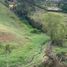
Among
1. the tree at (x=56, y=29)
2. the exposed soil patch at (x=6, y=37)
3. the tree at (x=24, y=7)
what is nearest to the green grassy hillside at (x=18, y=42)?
the exposed soil patch at (x=6, y=37)

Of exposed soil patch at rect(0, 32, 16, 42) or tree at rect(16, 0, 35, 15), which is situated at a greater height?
exposed soil patch at rect(0, 32, 16, 42)

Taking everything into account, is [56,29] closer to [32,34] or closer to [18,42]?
[32,34]

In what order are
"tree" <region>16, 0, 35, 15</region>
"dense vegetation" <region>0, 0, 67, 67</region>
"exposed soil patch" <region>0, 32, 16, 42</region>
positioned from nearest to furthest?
"dense vegetation" <region>0, 0, 67, 67</region> → "exposed soil patch" <region>0, 32, 16, 42</region> → "tree" <region>16, 0, 35, 15</region>

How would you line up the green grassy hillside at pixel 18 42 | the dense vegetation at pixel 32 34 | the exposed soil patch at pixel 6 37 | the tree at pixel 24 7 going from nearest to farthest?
the dense vegetation at pixel 32 34
the green grassy hillside at pixel 18 42
the exposed soil patch at pixel 6 37
the tree at pixel 24 7

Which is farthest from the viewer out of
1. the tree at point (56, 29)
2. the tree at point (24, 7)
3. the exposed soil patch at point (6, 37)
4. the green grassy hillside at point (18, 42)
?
the tree at point (24, 7)

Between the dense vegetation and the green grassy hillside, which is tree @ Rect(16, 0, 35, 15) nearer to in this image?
the dense vegetation

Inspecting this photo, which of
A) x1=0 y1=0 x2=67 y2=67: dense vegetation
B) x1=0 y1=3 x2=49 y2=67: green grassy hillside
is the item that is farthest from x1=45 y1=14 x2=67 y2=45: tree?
x1=0 y1=3 x2=49 y2=67: green grassy hillside

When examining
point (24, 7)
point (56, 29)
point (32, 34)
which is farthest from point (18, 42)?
point (24, 7)

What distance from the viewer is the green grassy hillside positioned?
42281 mm

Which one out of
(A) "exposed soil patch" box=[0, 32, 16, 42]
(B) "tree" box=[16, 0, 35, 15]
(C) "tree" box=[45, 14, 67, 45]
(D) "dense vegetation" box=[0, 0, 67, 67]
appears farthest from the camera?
(B) "tree" box=[16, 0, 35, 15]

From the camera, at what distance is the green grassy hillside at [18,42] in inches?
1665

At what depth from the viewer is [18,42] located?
Answer: 5181 centimetres

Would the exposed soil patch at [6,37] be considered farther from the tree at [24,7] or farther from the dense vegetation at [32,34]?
the tree at [24,7]

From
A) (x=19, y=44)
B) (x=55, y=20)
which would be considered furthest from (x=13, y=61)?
(x=55, y=20)
